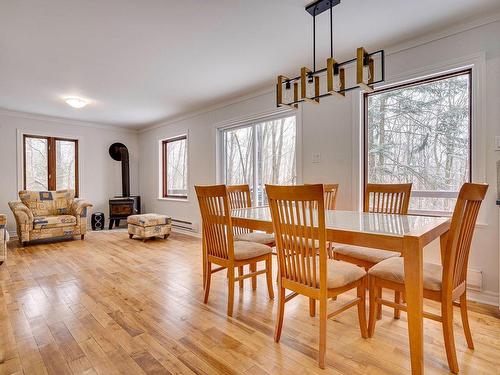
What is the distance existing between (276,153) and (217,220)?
2.31m

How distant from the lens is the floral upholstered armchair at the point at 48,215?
462 centimetres

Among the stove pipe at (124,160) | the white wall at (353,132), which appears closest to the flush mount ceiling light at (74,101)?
the white wall at (353,132)

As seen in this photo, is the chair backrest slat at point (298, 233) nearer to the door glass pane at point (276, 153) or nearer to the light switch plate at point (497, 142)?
the light switch plate at point (497, 142)

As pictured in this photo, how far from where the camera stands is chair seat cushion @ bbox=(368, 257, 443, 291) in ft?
5.13

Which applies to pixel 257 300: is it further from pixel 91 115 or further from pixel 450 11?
pixel 91 115

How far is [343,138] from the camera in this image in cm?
342

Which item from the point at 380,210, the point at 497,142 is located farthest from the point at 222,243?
the point at 497,142

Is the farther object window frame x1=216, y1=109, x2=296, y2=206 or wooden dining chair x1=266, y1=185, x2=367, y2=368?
window frame x1=216, y1=109, x2=296, y2=206

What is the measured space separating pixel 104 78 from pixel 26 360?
3330 mm

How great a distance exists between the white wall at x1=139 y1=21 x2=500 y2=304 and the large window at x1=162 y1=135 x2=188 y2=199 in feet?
1.21

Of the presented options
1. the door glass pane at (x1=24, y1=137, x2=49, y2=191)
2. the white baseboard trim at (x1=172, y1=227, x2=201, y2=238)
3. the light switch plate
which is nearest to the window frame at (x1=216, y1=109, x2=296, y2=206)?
the white baseboard trim at (x1=172, y1=227, x2=201, y2=238)

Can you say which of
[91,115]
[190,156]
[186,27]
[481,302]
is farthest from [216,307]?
[91,115]

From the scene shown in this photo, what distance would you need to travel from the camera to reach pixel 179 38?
2.82m

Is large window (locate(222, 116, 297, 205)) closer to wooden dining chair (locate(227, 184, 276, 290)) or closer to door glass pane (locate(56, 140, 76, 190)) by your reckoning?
wooden dining chair (locate(227, 184, 276, 290))
